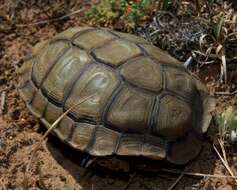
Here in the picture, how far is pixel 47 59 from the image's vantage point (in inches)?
183

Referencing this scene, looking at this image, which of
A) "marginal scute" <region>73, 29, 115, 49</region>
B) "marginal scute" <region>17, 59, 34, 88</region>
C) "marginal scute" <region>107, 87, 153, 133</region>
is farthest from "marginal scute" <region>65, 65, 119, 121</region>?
"marginal scute" <region>17, 59, 34, 88</region>

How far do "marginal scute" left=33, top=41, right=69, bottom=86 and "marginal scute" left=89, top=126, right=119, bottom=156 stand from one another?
0.78 meters

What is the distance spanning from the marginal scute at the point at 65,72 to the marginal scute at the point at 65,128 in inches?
7.7

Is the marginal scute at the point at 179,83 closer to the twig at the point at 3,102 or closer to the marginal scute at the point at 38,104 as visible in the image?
the marginal scute at the point at 38,104

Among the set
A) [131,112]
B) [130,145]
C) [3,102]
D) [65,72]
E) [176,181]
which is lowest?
[176,181]

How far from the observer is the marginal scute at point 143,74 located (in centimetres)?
423

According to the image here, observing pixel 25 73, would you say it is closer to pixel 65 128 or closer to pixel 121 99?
pixel 65 128

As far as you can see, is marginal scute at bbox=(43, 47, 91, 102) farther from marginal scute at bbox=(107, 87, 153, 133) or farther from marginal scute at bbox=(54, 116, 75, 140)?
marginal scute at bbox=(107, 87, 153, 133)

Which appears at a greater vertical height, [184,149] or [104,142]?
[104,142]

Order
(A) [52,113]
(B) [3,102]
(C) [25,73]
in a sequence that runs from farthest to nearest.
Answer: (B) [3,102] < (C) [25,73] < (A) [52,113]

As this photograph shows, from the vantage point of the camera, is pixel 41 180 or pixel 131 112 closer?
pixel 131 112

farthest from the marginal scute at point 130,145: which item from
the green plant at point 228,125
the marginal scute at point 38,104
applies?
the marginal scute at point 38,104

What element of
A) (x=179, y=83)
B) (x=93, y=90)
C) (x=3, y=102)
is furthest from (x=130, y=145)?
(x=3, y=102)

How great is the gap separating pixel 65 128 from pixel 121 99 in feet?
1.83
